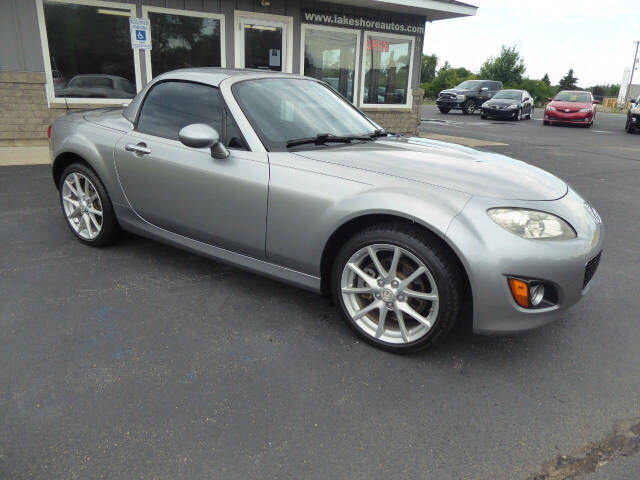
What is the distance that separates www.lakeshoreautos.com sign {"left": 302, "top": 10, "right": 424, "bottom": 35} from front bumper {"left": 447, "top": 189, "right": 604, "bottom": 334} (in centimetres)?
1025

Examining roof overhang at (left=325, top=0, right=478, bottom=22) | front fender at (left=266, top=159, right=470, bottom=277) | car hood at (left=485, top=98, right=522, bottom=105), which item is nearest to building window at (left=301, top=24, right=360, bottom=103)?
roof overhang at (left=325, top=0, right=478, bottom=22)

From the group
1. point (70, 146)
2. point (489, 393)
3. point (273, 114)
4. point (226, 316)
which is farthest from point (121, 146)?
point (489, 393)

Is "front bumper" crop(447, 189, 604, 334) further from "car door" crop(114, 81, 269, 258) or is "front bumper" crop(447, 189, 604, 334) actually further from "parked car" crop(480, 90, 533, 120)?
"parked car" crop(480, 90, 533, 120)

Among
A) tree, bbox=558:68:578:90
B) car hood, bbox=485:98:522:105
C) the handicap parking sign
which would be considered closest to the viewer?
the handicap parking sign

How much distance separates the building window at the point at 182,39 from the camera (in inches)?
399

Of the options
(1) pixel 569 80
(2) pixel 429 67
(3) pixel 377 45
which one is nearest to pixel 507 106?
(3) pixel 377 45

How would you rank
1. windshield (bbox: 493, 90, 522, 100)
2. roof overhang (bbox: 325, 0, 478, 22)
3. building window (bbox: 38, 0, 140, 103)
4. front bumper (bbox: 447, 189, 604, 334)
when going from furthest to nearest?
windshield (bbox: 493, 90, 522, 100), roof overhang (bbox: 325, 0, 478, 22), building window (bbox: 38, 0, 140, 103), front bumper (bbox: 447, 189, 604, 334)

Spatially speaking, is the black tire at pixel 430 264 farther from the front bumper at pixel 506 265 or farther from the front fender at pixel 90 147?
the front fender at pixel 90 147

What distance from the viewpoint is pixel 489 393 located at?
2.45 metres

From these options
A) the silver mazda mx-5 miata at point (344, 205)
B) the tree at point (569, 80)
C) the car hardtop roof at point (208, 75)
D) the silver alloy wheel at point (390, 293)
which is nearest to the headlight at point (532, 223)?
the silver mazda mx-5 miata at point (344, 205)

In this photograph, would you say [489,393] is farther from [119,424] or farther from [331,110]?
[331,110]

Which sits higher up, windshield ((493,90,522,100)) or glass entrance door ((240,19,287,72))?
glass entrance door ((240,19,287,72))

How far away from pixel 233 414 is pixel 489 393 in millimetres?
1257

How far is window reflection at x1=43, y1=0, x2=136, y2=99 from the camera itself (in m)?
9.34
